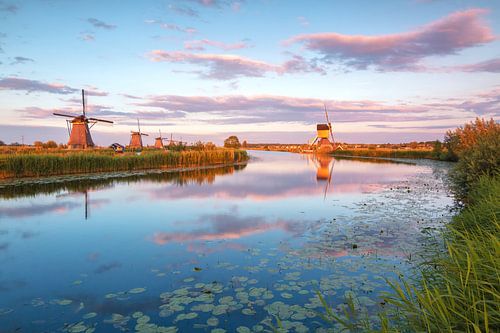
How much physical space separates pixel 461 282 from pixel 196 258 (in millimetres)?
4986

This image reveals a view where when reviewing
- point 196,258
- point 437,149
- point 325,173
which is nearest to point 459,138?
point 437,149

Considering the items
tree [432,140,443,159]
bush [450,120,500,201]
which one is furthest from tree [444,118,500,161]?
bush [450,120,500,201]

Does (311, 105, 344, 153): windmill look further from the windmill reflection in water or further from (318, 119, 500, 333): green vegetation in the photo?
(318, 119, 500, 333): green vegetation

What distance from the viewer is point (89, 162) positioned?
24250 millimetres

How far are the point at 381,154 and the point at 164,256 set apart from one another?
181 feet

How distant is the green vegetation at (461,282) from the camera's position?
2.67 metres

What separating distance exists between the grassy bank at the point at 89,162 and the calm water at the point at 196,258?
784 cm

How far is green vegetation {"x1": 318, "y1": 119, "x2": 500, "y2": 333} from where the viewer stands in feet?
8.75

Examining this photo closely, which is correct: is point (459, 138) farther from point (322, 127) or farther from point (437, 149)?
point (322, 127)

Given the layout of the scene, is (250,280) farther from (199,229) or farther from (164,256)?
(199,229)

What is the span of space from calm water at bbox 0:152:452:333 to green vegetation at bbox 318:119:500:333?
1.86 feet

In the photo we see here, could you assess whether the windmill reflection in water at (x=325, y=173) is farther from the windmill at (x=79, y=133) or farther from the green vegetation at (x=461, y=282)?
the windmill at (x=79, y=133)

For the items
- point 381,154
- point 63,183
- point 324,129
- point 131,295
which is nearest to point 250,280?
point 131,295

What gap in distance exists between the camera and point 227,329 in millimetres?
3943
